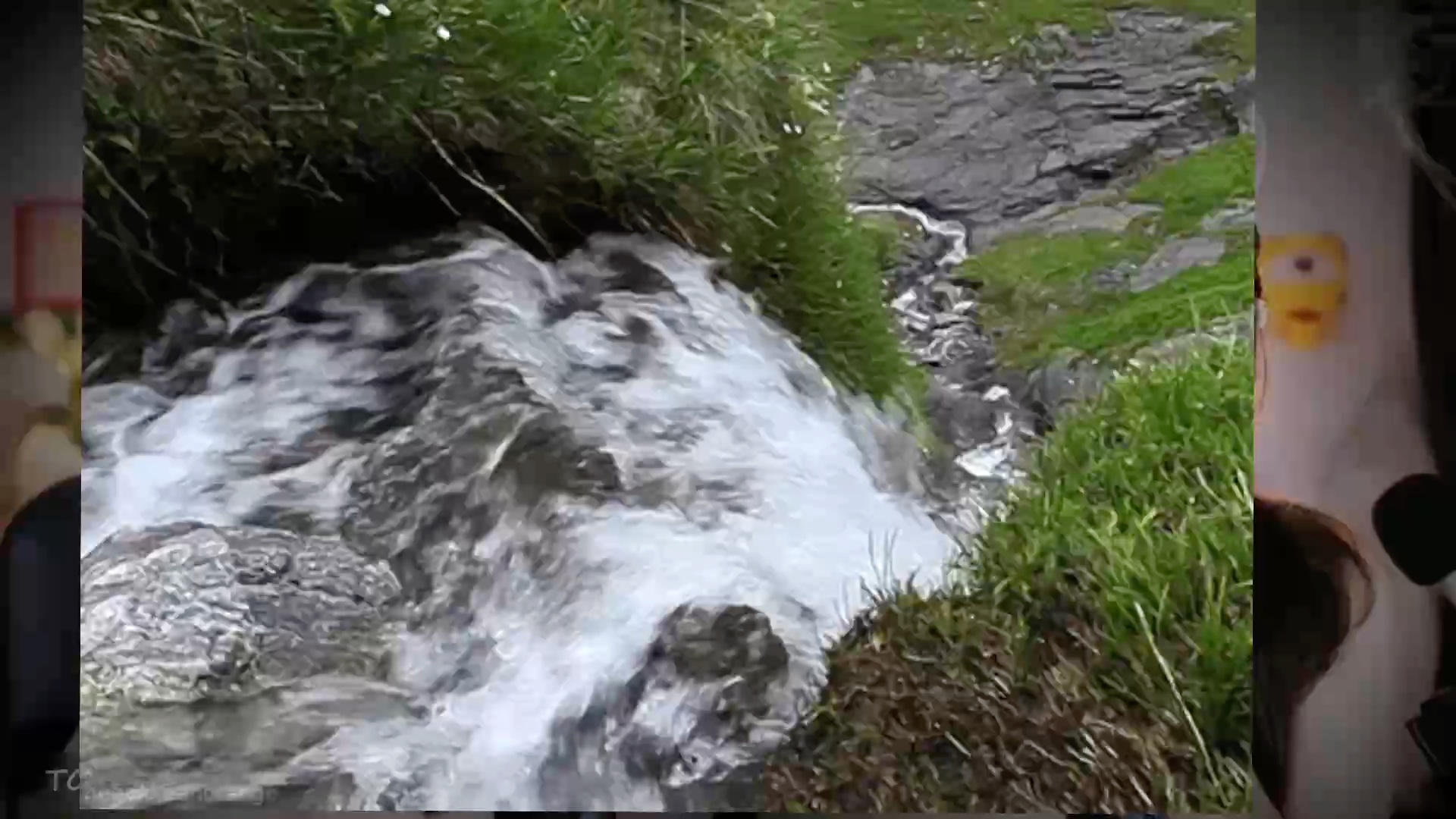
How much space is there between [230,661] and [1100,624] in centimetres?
98

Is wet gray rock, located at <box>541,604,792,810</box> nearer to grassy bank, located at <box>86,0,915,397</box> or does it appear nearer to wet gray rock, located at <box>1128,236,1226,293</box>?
grassy bank, located at <box>86,0,915,397</box>

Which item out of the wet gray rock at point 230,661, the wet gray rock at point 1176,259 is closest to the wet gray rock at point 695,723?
the wet gray rock at point 230,661

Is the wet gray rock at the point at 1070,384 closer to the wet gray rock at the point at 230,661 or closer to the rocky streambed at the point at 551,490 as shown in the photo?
the rocky streambed at the point at 551,490

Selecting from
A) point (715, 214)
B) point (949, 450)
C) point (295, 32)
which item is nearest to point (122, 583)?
point (295, 32)

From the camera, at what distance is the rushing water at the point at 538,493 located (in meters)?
1.14

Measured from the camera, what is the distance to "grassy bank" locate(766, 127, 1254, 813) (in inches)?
44.1

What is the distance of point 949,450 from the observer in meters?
1.16

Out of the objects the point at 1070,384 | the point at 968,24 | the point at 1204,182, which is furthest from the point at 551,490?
the point at 1204,182

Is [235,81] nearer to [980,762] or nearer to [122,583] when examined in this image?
[122,583]

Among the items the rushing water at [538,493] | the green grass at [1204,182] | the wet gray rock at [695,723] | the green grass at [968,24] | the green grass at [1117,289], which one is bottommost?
the wet gray rock at [695,723]

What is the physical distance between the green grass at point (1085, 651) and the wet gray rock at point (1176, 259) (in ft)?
0.32

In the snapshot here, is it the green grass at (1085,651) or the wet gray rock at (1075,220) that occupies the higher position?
the wet gray rock at (1075,220)

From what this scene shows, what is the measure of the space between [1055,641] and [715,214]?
62 centimetres

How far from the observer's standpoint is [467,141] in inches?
45.9
